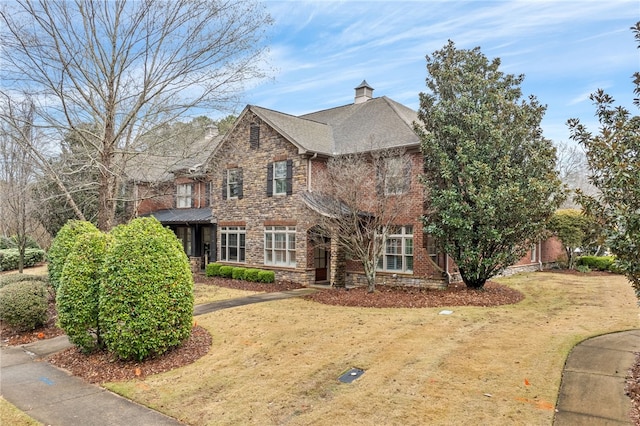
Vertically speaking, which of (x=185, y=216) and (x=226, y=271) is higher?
(x=185, y=216)

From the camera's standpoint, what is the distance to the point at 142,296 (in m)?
7.81

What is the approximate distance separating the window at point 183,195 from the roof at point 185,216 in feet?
1.44

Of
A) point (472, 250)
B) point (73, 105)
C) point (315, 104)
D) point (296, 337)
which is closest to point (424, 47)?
point (472, 250)

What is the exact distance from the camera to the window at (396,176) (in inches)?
573

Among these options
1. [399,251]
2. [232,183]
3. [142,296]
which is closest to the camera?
Result: [142,296]

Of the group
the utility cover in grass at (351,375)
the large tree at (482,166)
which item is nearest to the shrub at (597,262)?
the large tree at (482,166)

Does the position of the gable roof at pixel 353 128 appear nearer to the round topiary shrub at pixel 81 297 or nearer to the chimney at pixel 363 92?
the chimney at pixel 363 92

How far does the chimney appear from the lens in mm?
22125

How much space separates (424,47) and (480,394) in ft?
42.7

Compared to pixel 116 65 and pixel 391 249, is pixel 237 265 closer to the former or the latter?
pixel 391 249

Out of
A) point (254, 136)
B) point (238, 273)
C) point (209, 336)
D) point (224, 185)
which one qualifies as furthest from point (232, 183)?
point (209, 336)

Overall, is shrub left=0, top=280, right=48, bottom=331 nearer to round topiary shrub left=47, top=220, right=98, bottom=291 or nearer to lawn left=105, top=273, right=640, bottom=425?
round topiary shrub left=47, top=220, right=98, bottom=291

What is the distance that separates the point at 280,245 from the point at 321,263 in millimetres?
2109

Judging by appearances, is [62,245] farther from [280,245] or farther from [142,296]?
[280,245]
